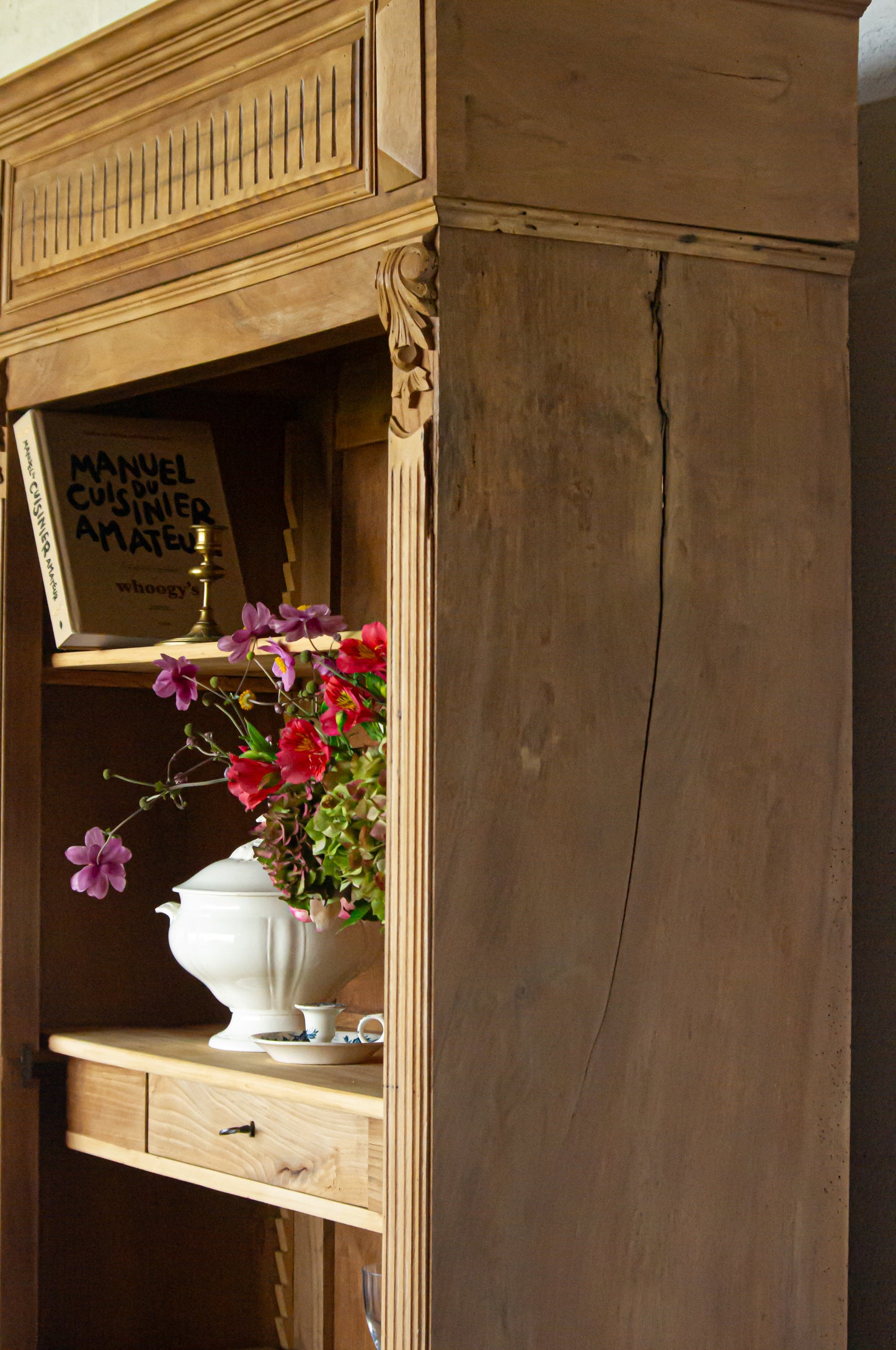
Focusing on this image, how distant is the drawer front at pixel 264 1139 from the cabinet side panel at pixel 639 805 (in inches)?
9.9

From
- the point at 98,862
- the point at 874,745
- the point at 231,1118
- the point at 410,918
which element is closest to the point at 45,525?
the point at 98,862

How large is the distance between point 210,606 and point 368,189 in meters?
0.66

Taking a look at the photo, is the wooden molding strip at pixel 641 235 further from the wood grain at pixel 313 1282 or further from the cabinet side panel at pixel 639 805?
the wood grain at pixel 313 1282

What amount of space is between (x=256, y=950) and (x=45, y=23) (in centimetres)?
174

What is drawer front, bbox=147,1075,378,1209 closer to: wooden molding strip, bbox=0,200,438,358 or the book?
the book

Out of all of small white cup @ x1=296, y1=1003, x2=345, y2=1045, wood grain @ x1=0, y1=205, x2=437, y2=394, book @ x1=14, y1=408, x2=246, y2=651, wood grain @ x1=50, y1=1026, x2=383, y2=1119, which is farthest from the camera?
book @ x1=14, y1=408, x2=246, y2=651

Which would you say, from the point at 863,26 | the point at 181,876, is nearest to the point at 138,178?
the point at 863,26

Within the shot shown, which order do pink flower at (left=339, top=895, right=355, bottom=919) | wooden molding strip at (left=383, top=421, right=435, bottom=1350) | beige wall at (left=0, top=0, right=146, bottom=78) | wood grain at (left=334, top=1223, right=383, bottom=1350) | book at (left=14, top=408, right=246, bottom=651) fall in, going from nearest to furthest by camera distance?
wooden molding strip at (left=383, top=421, right=435, bottom=1350)
pink flower at (left=339, top=895, right=355, bottom=919)
book at (left=14, top=408, right=246, bottom=651)
wood grain at (left=334, top=1223, right=383, bottom=1350)
beige wall at (left=0, top=0, right=146, bottom=78)

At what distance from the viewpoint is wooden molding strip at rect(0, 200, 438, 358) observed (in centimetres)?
129

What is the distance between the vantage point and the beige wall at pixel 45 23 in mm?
2482

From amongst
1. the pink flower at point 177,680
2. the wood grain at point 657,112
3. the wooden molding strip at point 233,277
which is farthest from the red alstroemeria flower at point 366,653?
the wood grain at point 657,112

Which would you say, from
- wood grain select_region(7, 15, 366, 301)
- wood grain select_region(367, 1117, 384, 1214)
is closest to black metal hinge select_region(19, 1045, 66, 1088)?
wood grain select_region(367, 1117, 384, 1214)

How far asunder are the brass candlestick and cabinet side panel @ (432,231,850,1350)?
0.63 m

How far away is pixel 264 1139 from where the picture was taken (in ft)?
5.09
